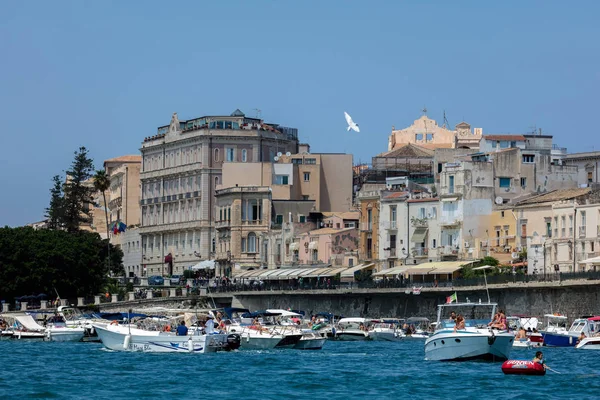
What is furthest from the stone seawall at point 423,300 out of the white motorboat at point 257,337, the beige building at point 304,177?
the beige building at point 304,177

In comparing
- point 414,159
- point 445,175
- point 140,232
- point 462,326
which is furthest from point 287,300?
point 462,326

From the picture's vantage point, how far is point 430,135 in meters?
191

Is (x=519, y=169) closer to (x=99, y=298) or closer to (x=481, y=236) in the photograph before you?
(x=481, y=236)

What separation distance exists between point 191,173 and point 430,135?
32.7 meters

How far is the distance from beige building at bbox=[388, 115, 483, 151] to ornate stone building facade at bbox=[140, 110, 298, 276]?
16.7 m

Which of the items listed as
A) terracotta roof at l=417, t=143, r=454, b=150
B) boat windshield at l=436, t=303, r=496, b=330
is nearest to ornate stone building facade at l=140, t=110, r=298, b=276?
terracotta roof at l=417, t=143, r=454, b=150

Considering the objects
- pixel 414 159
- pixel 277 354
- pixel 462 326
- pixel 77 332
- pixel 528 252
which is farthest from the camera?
pixel 414 159

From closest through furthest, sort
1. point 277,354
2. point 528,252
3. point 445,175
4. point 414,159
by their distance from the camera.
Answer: point 277,354
point 528,252
point 445,175
point 414,159

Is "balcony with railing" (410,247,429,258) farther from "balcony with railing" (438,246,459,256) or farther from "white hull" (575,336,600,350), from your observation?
"white hull" (575,336,600,350)

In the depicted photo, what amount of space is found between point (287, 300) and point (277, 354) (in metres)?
46.9

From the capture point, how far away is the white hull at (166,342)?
277 ft

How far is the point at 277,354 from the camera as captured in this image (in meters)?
87.4

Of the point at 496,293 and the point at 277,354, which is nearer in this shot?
the point at 277,354

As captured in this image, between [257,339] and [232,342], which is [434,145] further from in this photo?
[232,342]
